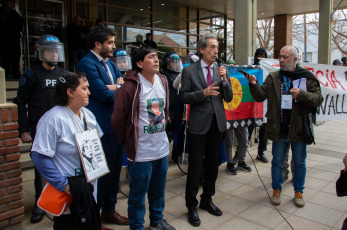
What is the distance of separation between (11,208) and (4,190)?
21 centimetres

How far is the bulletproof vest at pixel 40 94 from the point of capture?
3.38 metres

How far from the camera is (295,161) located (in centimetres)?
398

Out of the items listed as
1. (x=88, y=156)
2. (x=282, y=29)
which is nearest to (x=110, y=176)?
(x=88, y=156)

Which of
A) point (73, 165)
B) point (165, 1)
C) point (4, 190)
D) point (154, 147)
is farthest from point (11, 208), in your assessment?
point (165, 1)

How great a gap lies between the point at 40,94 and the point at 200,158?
1933 mm

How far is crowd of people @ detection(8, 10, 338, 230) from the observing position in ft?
7.39

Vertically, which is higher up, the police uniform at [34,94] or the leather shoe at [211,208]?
the police uniform at [34,94]

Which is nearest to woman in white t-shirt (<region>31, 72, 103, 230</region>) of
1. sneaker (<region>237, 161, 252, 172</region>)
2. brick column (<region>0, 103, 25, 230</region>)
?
brick column (<region>0, 103, 25, 230</region>)

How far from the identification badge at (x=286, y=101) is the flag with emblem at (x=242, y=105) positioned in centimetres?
112

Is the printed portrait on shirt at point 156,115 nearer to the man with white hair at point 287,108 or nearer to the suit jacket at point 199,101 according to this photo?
the suit jacket at point 199,101

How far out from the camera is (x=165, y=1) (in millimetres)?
13398

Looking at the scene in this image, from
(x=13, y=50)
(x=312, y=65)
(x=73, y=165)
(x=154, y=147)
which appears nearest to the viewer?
(x=73, y=165)

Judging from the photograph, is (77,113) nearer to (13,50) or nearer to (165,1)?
(13,50)

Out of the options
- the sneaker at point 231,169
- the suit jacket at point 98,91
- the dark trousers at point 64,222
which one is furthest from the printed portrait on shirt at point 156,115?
the sneaker at point 231,169
